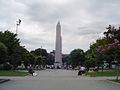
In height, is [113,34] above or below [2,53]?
above

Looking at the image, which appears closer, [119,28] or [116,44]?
[116,44]

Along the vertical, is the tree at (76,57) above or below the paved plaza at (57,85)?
above

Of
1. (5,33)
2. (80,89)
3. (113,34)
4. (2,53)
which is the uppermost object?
(5,33)

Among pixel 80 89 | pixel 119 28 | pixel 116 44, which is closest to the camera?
pixel 80 89

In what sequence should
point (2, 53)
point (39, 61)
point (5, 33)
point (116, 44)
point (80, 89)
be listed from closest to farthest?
point (80, 89) → point (2, 53) → point (116, 44) → point (5, 33) → point (39, 61)

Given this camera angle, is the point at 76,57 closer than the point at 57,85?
No

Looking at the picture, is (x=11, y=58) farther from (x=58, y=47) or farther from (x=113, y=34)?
(x=58, y=47)

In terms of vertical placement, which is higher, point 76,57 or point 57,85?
Result: point 76,57

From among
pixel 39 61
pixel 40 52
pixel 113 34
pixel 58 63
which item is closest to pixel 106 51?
pixel 113 34

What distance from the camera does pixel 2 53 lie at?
34.0m

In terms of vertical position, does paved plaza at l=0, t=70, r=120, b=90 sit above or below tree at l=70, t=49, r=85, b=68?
below

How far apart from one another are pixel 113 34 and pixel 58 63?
383 ft

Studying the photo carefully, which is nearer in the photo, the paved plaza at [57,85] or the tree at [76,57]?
the paved plaza at [57,85]

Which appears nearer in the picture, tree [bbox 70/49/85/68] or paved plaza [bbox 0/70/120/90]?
paved plaza [bbox 0/70/120/90]
